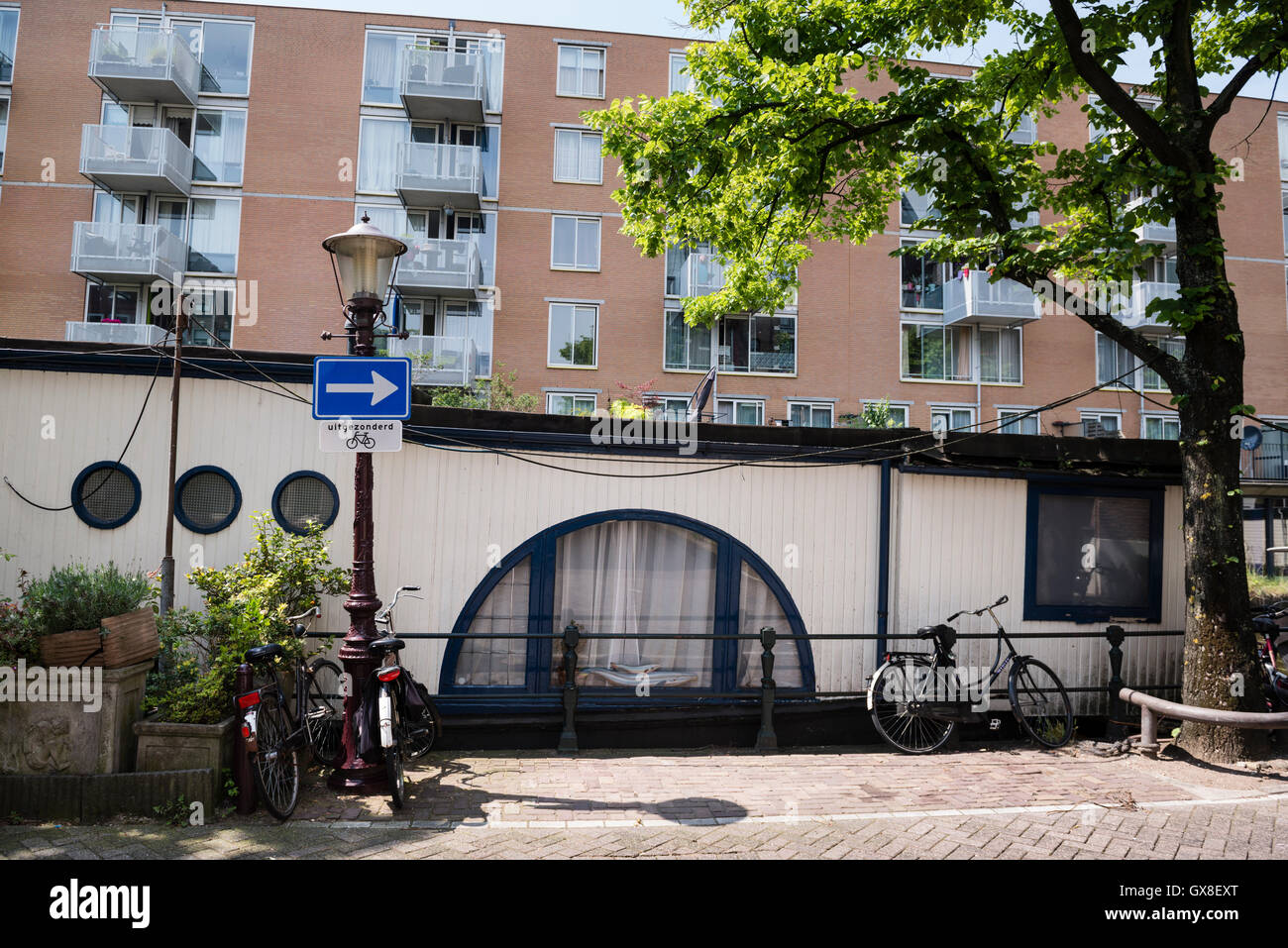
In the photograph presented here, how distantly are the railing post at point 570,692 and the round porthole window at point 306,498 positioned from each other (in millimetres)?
2565

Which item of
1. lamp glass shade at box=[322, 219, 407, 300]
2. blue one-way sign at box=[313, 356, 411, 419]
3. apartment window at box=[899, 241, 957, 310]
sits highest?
apartment window at box=[899, 241, 957, 310]

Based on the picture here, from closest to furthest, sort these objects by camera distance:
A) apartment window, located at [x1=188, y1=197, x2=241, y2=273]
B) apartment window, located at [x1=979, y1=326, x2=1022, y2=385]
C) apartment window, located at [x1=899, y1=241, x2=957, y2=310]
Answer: apartment window, located at [x1=188, y1=197, x2=241, y2=273] < apartment window, located at [x1=899, y1=241, x2=957, y2=310] < apartment window, located at [x1=979, y1=326, x2=1022, y2=385]

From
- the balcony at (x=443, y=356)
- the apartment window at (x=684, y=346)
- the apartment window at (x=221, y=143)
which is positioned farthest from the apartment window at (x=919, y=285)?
the apartment window at (x=221, y=143)

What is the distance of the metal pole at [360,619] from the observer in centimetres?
640

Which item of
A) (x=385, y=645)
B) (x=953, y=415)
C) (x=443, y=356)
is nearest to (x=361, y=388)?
(x=385, y=645)

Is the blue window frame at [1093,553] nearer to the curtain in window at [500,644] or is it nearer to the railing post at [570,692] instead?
the railing post at [570,692]

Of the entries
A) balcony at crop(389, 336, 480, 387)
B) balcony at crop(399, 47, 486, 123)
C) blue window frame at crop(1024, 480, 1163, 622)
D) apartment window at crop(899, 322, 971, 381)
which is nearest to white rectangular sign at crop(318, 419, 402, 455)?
blue window frame at crop(1024, 480, 1163, 622)

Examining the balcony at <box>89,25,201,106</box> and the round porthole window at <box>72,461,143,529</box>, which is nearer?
the round porthole window at <box>72,461,143,529</box>

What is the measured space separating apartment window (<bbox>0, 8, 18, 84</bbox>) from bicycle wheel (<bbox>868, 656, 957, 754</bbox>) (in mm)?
34816

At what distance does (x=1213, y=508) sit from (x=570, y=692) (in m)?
6.28

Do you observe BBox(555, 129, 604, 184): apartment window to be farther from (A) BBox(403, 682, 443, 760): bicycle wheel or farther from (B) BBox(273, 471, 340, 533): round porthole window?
(A) BBox(403, 682, 443, 760): bicycle wheel

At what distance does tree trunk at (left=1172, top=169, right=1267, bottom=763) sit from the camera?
779cm
